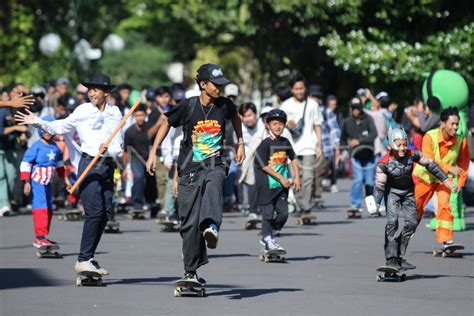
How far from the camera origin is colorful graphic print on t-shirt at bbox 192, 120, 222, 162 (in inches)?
451

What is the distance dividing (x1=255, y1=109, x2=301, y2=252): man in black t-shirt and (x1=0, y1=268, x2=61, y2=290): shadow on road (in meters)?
2.86

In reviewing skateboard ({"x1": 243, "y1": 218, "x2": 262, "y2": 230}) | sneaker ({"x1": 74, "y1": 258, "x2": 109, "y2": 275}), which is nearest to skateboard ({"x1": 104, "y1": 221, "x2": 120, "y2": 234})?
skateboard ({"x1": 243, "y1": 218, "x2": 262, "y2": 230})

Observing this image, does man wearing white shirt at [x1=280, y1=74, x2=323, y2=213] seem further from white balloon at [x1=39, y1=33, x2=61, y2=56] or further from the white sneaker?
white balloon at [x1=39, y1=33, x2=61, y2=56]

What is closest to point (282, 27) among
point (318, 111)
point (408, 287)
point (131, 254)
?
point (318, 111)

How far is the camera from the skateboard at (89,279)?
39.0 feet

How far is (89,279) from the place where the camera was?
12008 mm

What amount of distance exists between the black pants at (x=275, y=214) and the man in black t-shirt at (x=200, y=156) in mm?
3261

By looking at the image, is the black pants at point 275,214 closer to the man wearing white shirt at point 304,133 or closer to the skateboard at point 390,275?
the skateboard at point 390,275

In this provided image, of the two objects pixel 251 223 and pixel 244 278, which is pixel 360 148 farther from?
pixel 244 278

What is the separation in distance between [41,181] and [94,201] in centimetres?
298

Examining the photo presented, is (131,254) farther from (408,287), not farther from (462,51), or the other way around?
(462,51)

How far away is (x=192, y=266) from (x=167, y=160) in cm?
762

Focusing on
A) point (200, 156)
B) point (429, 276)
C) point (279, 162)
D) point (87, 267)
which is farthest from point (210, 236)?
point (279, 162)

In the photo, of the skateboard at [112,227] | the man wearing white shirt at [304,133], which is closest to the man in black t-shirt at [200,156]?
the skateboard at [112,227]
